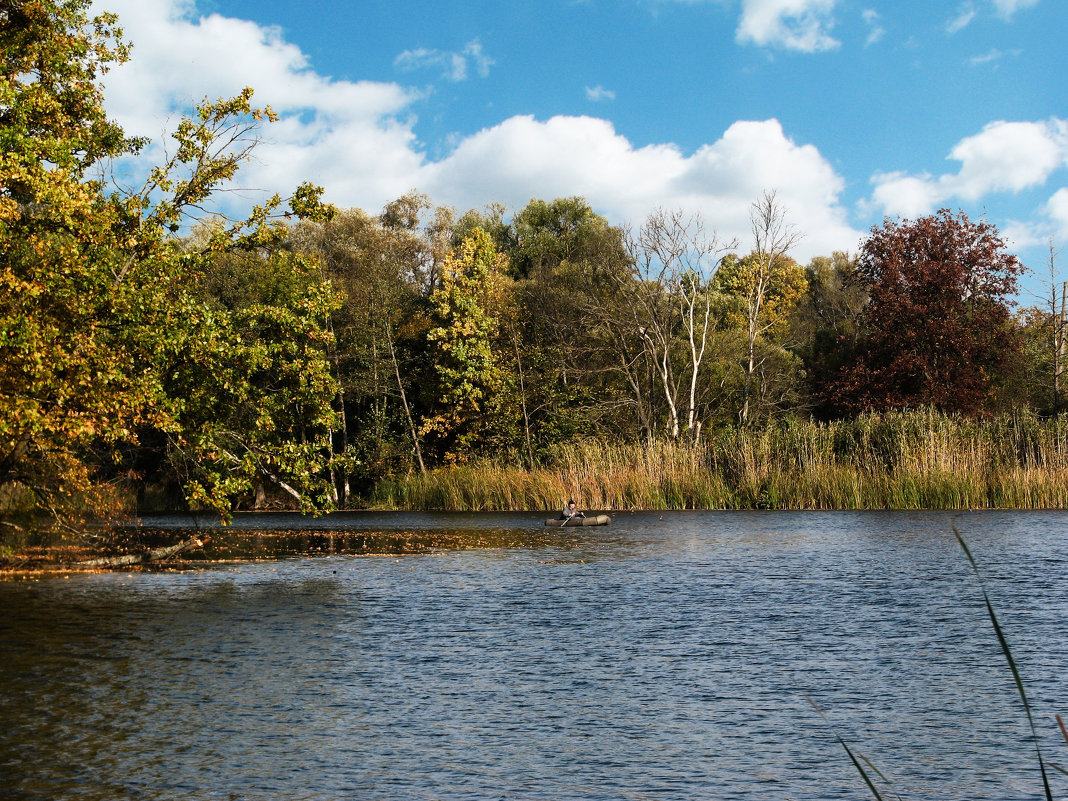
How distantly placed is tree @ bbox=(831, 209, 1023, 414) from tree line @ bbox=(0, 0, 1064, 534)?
123mm

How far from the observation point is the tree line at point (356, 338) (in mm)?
19000

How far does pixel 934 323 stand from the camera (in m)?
44.8

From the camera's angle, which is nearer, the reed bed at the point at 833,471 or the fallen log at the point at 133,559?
the fallen log at the point at 133,559

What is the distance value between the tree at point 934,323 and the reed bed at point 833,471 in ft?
28.0

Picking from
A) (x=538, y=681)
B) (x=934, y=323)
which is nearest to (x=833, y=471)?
(x=934, y=323)

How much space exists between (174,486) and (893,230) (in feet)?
123

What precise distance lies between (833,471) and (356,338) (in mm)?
26441

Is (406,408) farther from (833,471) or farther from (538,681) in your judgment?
(538,681)

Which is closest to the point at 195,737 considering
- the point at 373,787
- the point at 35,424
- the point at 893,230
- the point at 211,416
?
the point at 373,787

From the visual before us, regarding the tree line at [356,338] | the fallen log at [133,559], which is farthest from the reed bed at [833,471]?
the fallen log at [133,559]

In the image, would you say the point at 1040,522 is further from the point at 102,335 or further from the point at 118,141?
the point at 118,141

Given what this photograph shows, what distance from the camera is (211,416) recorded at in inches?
888

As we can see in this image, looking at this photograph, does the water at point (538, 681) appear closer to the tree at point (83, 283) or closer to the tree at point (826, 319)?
the tree at point (83, 283)

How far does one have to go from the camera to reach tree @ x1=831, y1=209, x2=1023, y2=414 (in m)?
44.8
